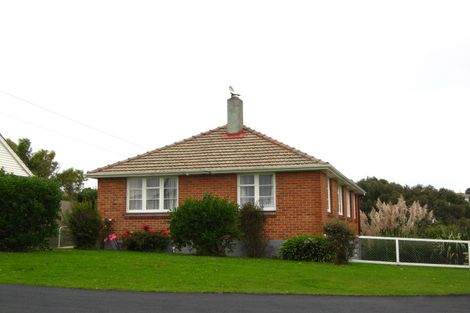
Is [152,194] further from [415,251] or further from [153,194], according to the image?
[415,251]

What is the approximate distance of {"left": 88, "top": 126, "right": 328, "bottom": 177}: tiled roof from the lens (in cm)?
2130

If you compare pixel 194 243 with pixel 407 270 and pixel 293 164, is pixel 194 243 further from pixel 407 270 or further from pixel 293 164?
pixel 407 270

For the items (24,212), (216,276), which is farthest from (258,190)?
(24,212)

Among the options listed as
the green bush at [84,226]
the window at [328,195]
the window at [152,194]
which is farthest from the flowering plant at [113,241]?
the window at [328,195]

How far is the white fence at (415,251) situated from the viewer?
1972cm

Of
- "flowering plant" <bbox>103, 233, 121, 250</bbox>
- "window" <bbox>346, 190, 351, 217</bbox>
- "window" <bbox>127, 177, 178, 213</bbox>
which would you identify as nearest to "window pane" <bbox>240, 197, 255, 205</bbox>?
"window" <bbox>127, 177, 178, 213</bbox>

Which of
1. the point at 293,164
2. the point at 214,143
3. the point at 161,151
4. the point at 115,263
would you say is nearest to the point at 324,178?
the point at 293,164

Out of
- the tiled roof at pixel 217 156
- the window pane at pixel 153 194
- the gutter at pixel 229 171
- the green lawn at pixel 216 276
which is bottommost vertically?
the green lawn at pixel 216 276

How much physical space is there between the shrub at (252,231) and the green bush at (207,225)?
503mm

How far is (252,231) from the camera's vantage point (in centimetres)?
2025

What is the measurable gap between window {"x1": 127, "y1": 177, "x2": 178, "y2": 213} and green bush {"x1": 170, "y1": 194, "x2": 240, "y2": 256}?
2.69 metres

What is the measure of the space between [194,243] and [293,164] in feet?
14.9

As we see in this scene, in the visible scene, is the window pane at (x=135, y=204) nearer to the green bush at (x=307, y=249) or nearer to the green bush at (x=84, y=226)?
the green bush at (x=84, y=226)

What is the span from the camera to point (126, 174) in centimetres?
2273
